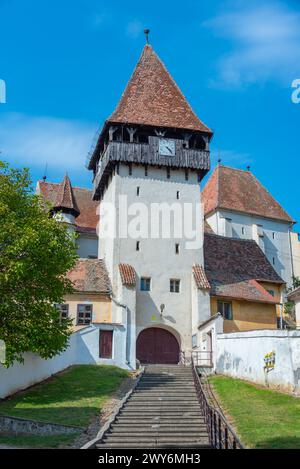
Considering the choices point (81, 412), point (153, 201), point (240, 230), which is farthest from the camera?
point (240, 230)

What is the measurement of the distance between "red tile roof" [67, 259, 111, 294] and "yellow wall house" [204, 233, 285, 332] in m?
7.11

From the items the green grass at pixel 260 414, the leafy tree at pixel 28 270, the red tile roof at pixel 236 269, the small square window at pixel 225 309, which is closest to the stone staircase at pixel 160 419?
the green grass at pixel 260 414

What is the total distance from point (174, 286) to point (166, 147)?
961 centimetres

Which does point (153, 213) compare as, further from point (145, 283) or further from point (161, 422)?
point (161, 422)

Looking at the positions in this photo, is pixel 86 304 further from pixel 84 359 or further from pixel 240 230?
pixel 240 230

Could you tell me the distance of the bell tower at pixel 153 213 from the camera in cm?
3544

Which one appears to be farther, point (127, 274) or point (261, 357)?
point (127, 274)

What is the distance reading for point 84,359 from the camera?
32156mm

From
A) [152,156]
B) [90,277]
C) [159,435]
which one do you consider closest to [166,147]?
[152,156]

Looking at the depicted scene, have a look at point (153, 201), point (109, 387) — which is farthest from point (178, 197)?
point (109, 387)

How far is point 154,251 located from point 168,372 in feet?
30.8

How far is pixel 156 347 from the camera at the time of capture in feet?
117

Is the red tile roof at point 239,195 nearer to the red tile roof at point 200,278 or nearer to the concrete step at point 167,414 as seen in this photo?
the red tile roof at point 200,278

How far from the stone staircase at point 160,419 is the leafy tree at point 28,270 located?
4663mm
